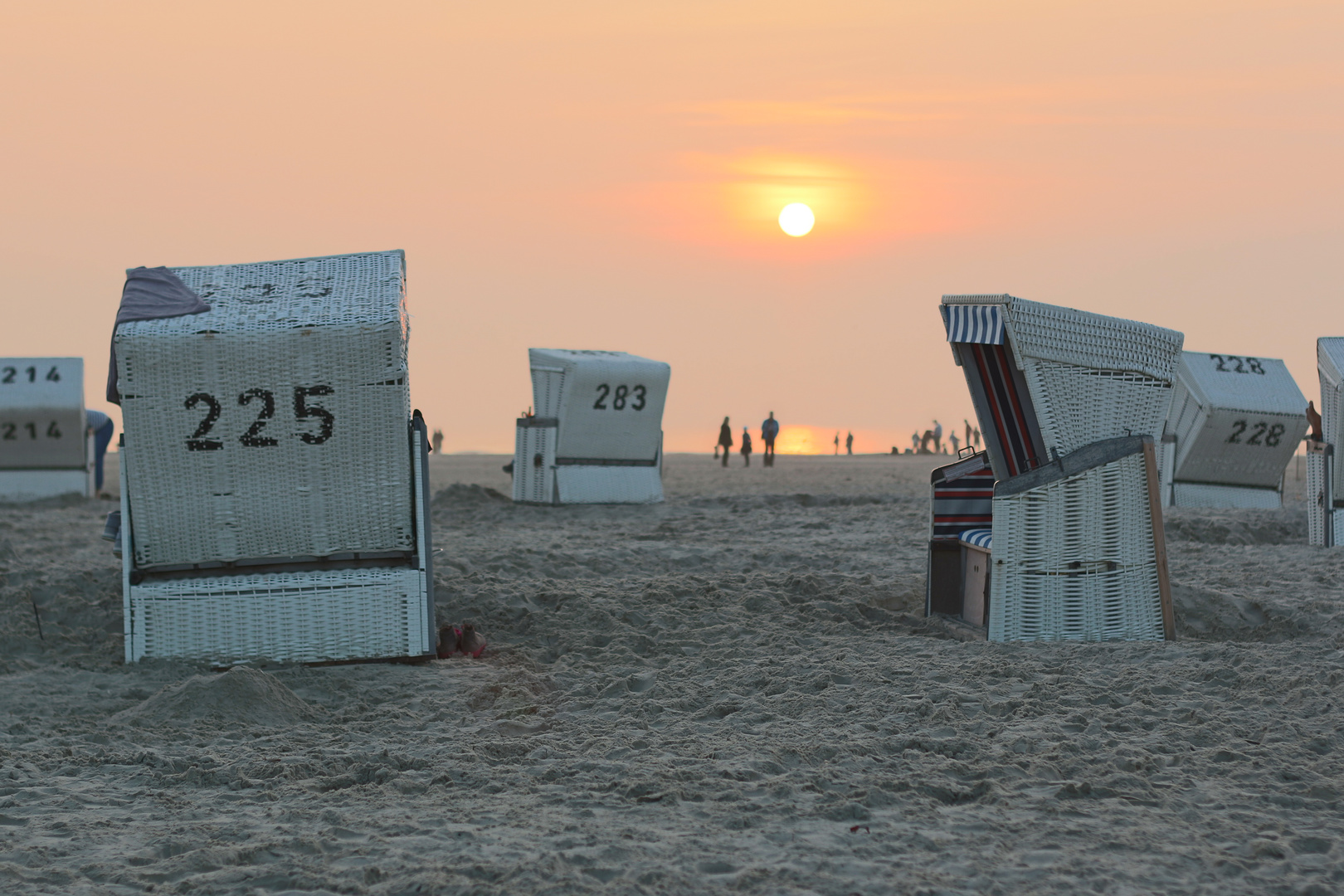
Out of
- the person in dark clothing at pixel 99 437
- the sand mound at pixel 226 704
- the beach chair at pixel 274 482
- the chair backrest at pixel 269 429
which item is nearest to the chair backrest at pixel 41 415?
the person in dark clothing at pixel 99 437

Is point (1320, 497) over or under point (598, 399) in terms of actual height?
under

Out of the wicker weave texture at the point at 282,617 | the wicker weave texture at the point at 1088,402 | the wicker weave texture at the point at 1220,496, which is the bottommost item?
the wicker weave texture at the point at 282,617

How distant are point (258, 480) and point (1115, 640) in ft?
15.8

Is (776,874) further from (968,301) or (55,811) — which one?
(968,301)

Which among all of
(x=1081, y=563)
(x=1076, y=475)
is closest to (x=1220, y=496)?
(x=1081, y=563)

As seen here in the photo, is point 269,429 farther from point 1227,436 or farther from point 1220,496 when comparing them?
point 1220,496

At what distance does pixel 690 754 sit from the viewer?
4.64 metres

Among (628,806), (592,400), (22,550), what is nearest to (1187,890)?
(628,806)

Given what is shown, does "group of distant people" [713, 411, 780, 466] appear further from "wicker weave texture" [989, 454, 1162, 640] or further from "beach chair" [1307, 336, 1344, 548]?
"wicker weave texture" [989, 454, 1162, 640]

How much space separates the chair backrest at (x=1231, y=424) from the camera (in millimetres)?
16578

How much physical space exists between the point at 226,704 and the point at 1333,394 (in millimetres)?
10739

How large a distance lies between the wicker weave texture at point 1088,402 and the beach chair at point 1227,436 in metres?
10.5

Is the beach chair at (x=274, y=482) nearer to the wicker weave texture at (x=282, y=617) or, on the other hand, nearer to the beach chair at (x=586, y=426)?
the wicker weave texture at (x=282, y=617)

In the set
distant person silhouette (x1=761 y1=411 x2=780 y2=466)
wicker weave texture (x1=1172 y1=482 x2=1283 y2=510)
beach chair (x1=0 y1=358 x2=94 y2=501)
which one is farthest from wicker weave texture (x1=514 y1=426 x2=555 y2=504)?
distant person silhouette (x1=761 y1=411 x2=780 y2=466)
